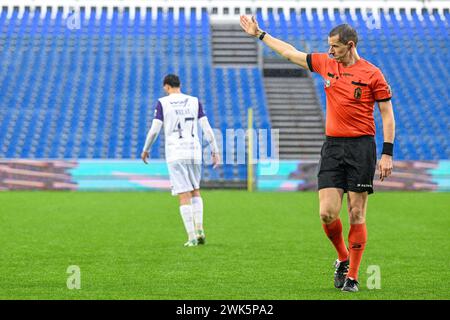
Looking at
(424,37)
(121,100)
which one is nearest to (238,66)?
(121,100)

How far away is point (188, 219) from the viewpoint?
1145 centimetres

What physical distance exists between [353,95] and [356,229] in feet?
3.61

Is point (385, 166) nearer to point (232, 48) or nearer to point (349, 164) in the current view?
point (349, 164)

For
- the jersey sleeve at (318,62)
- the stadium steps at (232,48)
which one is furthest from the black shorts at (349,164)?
the stadium steps at (232,48)

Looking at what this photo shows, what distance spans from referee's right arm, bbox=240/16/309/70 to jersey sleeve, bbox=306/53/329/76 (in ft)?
0.13

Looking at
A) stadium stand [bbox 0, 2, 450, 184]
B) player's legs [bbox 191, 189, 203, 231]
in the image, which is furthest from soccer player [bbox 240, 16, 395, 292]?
stadium stand [bbox 0, 2, 450, 184]

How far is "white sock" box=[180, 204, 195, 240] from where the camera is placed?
1138cm

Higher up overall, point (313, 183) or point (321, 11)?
point (321, 11)

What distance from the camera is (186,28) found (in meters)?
36.9

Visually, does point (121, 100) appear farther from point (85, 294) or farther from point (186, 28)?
point (85, 294)

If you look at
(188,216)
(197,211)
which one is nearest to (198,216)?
(197,211)

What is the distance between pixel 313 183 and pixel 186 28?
40.8ft

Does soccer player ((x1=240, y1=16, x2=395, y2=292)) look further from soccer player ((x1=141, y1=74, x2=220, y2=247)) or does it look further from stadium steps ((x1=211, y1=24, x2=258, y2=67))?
stadium steps ((x1=211, y1=24, x2=258, y2=67))

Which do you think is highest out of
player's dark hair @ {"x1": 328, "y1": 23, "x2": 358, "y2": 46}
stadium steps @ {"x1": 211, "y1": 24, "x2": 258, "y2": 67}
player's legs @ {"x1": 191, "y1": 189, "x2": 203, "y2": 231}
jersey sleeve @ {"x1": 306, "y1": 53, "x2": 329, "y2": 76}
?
stadium steps @ {"x1": 211, "y1": 24, "x2": 258, "y2": 67}
